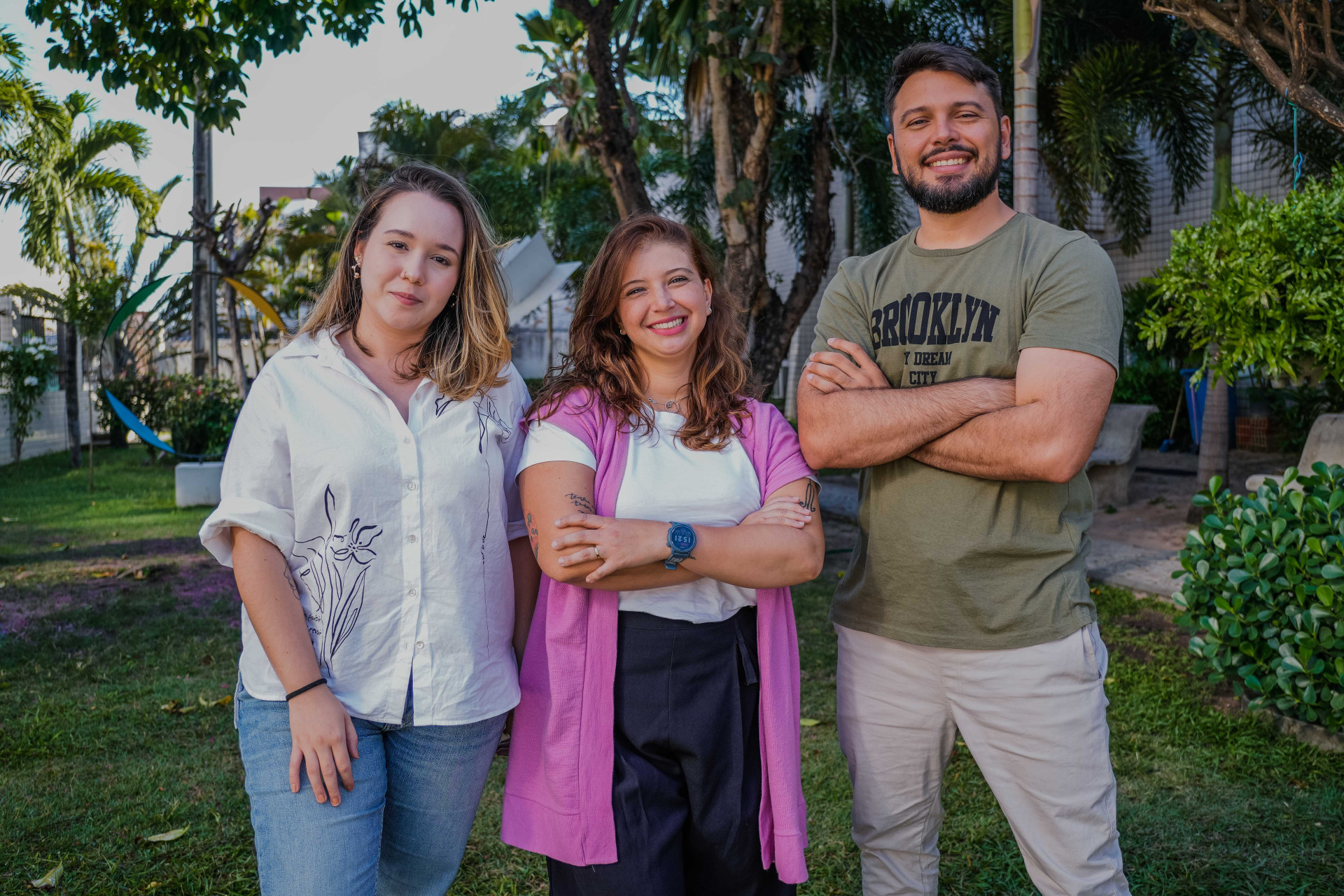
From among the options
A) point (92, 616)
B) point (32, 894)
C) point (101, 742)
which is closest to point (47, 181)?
point (92, 616)

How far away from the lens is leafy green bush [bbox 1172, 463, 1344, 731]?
139 inches

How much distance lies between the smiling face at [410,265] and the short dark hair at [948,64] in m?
1.09

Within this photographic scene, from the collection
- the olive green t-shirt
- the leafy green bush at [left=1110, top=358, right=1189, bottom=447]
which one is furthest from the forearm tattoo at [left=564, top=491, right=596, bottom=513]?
the leafy green bush at [left=1110, top=358, right=1189, bottom=447]

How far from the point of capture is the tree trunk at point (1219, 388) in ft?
26.5

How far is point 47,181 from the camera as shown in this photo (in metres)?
16.8

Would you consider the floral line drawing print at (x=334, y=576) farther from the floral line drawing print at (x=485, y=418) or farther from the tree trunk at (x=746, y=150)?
the tree trunk at (x=746, y=150)

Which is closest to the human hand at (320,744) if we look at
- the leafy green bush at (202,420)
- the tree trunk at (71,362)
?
the leafy green bush at (202,420)

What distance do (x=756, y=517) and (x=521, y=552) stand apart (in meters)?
0.55

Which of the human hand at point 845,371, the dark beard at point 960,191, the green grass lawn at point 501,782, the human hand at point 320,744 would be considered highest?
the dark beard at point 960,191

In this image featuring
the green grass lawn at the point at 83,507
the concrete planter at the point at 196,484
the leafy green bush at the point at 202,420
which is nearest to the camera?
the green grass lawn at the point at 83,507

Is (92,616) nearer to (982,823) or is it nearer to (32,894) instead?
(32,894)

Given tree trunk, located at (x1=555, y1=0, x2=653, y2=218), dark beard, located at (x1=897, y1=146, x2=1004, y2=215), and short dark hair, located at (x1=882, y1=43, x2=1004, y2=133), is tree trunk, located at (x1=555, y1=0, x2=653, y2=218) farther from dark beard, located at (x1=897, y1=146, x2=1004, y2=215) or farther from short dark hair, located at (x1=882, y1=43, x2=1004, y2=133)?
dark beard, located at (x1=897, y1=146, x2=1004, y2=215)

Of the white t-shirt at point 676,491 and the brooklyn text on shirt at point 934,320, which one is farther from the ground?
the brooklyn text on shirt at point 934,320

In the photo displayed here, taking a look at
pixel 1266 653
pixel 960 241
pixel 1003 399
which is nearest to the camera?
pixel 1003 399
